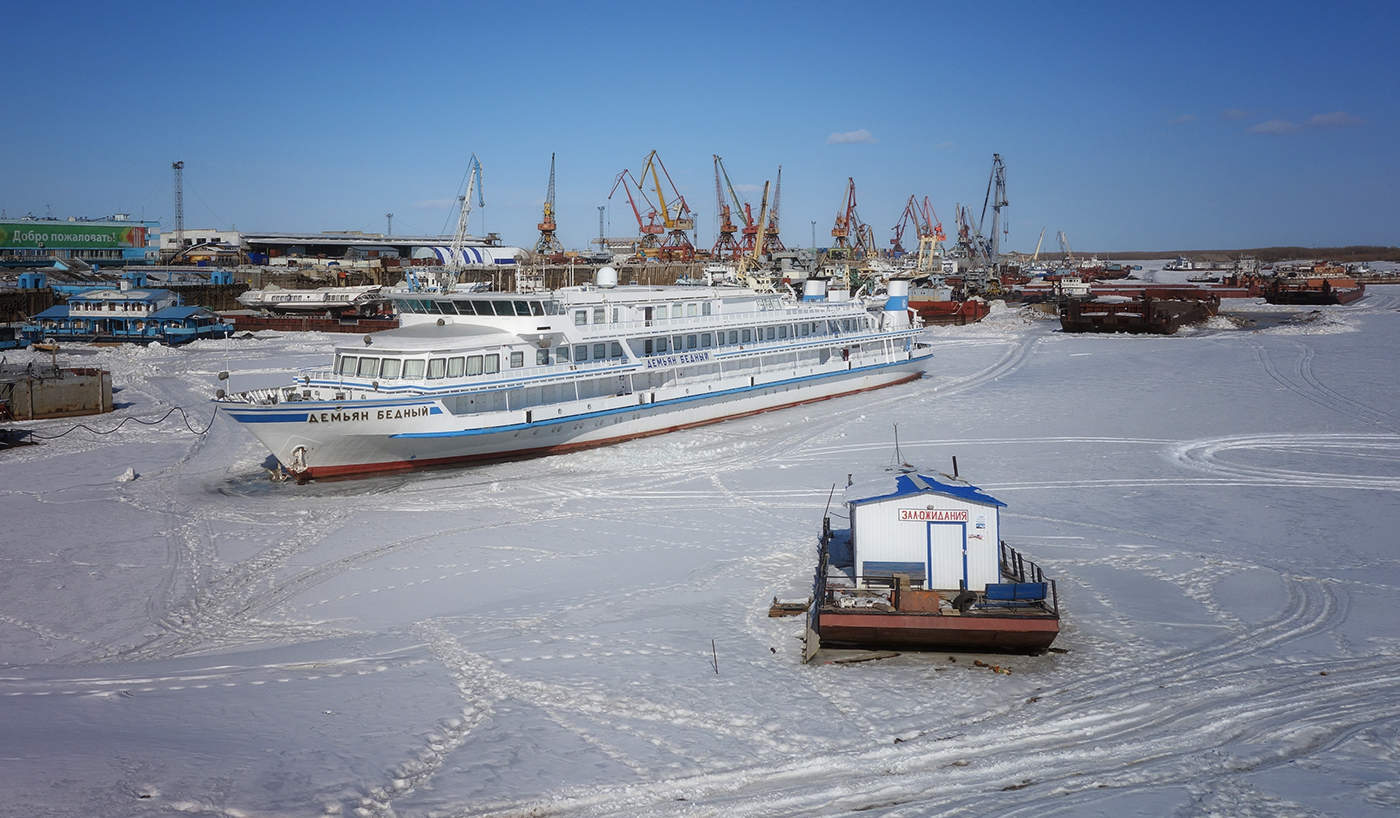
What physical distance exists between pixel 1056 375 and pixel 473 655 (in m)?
36.2

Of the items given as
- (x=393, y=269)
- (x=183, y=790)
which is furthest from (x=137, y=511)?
(x=393, y=269)

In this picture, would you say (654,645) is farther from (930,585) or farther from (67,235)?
(67,235)

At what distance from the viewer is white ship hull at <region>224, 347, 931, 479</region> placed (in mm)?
23156

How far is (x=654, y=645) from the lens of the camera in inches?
510

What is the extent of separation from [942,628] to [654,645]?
12.6ft

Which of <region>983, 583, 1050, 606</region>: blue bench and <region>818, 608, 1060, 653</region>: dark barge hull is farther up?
<region>983, 583, 1050, 606</region>: blue bench

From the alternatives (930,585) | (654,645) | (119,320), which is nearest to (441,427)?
(654,645)

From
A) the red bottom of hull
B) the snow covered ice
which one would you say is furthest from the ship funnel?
the snow covered ice

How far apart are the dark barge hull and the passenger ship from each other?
49.1ft

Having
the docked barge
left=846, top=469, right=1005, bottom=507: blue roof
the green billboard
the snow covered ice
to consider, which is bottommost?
the snow covered ice

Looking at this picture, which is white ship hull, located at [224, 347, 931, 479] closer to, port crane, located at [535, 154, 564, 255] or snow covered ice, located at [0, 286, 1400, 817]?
snow covered ice, located at [0, 286, 1400, 817]

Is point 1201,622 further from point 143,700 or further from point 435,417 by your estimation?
point 435,417

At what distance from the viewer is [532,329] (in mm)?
27688

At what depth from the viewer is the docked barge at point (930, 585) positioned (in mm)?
12336
